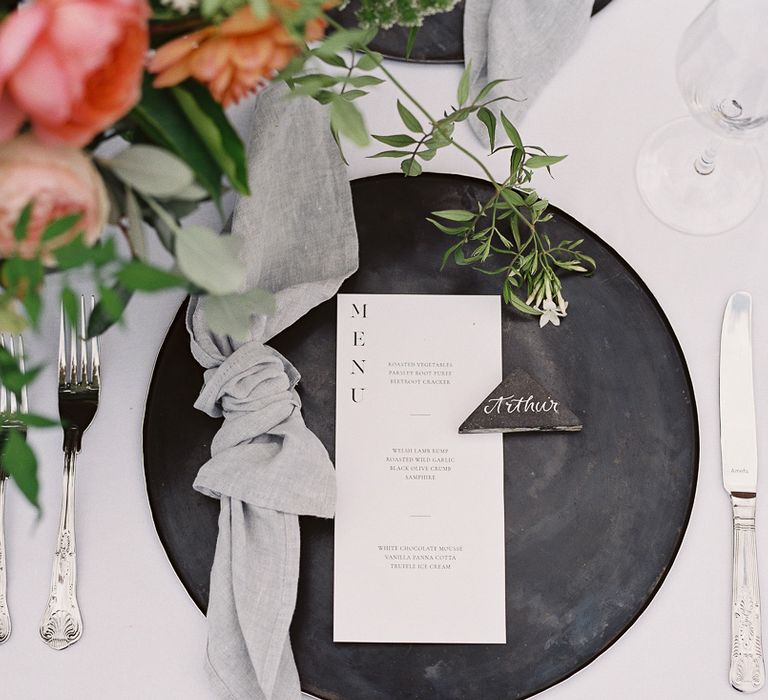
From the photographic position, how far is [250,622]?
1.92ft

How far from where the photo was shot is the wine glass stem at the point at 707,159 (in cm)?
66

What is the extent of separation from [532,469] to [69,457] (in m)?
0.37

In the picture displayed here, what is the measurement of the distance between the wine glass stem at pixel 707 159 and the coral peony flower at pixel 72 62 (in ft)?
1.72

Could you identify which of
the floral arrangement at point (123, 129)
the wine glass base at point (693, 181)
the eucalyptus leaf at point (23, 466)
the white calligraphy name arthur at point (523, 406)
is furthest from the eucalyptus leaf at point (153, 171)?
the wine glass base at point (693, 181)

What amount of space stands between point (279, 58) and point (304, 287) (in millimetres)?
323

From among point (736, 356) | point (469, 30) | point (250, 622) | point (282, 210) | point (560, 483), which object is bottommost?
point (250, 622)

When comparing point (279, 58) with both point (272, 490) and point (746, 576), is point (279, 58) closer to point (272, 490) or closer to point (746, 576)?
point (272, 490)

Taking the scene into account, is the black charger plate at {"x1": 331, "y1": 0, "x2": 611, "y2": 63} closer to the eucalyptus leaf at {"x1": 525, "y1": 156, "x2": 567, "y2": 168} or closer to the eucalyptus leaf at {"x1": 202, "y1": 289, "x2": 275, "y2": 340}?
the eucalyptus leaf at {"x1": 525, "y1": 156, "x2": 567, "y2": 168}

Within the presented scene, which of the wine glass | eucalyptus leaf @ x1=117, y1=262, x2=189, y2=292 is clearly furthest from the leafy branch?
eucalyptus leaf @ x1=117, y1=262, x2=189, y2=292

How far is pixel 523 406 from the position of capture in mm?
638

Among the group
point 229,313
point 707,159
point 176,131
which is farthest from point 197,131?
point 707,159

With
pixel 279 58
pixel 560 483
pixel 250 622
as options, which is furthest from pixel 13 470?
pixel 560 483

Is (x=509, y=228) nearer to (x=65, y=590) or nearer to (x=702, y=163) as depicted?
(x=702, y=163)

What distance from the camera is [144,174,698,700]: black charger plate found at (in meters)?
0.62
